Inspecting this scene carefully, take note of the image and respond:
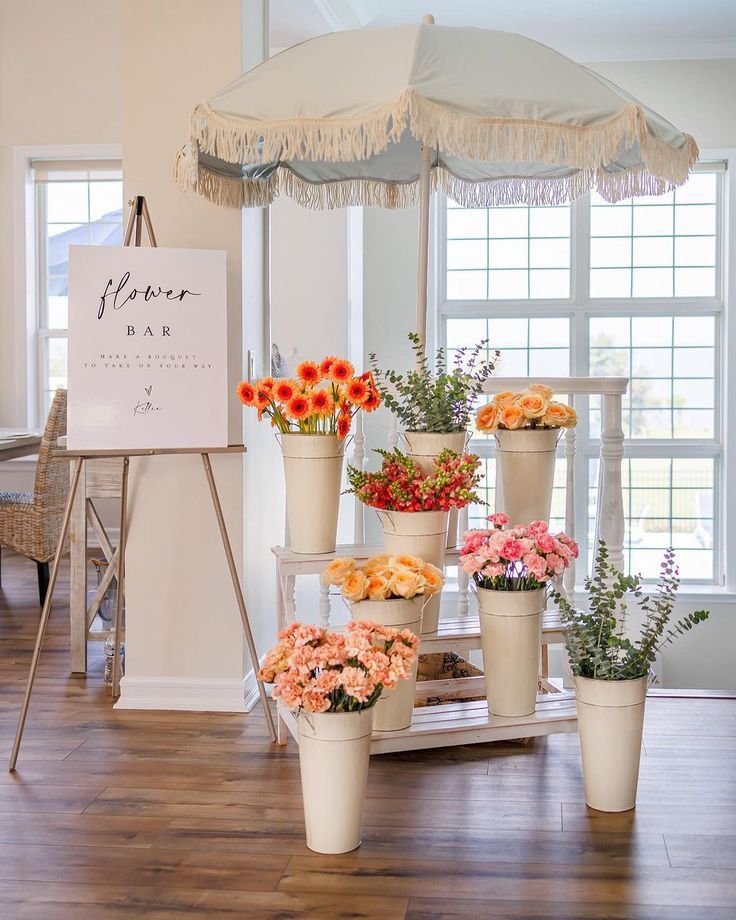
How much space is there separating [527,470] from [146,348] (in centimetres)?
119

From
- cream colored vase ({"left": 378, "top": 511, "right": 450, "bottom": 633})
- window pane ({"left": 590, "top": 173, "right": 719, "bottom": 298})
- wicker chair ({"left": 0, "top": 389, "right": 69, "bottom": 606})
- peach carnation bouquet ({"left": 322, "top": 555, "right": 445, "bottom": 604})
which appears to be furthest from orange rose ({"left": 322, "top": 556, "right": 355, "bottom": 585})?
window pane ({"left": 590, "top": 173, "right": 719, "bottom": 298})

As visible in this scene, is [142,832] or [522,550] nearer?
[142,832]

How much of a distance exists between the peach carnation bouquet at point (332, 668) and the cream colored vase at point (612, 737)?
532 millimetres

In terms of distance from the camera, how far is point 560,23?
573cm

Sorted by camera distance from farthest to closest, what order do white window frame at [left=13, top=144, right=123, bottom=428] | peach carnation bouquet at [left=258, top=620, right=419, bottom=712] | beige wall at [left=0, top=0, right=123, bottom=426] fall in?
white window frame at [left=13, top=144, right=123, bottom=428]
beige wall at [left=0, top=0, right=123, bottom=426]
peach carnation bouquet at [left=258, top=620, right=419, bottom=712]

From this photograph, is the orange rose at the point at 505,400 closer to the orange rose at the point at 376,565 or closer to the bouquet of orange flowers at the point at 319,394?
the bouquet of orange flowers at the point at 319,394

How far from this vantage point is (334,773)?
7.72ft

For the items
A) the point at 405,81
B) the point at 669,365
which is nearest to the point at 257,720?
the point at 405,81

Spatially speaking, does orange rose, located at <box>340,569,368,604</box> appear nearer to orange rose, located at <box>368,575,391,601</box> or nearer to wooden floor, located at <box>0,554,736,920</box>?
orange rose, located at <box>368,575,391,601</box>

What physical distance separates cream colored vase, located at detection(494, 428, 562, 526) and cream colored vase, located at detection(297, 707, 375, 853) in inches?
40.5

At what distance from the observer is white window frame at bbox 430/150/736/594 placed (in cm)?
621

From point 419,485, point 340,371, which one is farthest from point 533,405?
point 340,371

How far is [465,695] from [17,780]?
52.1 inches

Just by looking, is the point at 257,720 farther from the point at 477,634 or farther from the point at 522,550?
the point at 522,550
